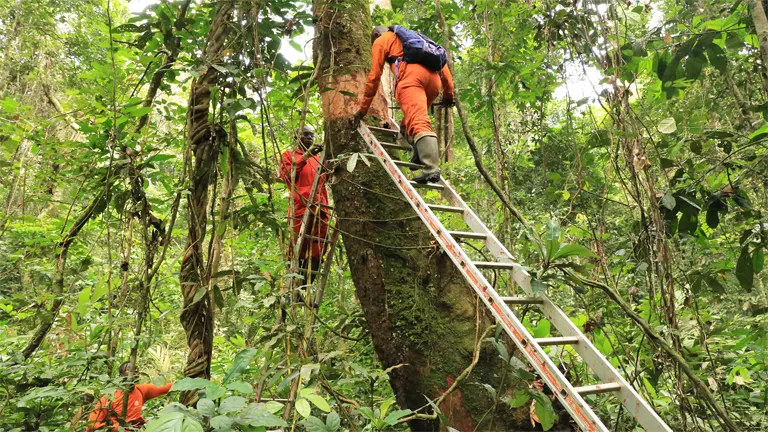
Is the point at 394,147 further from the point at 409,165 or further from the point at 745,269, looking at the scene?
the point at 745,269

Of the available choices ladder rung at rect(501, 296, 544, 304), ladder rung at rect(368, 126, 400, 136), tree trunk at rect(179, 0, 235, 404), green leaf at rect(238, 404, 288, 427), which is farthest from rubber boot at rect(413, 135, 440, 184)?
green leaf at rect(238, 404, 288, 427)

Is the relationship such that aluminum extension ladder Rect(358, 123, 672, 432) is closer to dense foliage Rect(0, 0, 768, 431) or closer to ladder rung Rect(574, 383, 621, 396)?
ladder rung Rect(574, 383, 621, 396)

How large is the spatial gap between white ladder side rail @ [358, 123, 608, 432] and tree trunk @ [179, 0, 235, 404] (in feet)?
3.07

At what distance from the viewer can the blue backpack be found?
3039 millimetres

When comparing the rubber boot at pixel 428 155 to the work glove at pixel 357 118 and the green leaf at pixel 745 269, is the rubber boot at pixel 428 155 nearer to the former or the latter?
the work glove at pixel 357 118

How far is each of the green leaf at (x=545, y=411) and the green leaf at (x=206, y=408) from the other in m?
1.27

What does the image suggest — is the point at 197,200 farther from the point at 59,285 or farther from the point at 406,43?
the point at 406,43

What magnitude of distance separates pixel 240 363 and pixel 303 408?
0.89 feet

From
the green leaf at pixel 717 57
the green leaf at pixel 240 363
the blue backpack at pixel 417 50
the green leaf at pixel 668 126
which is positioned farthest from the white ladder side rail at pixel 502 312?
the green leaf at pixel 717 57

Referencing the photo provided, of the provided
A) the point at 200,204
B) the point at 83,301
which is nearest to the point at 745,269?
the point at 200,204

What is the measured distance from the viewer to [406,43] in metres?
3.04

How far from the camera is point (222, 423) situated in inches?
43.9

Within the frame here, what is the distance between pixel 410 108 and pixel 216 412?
2.28 meters

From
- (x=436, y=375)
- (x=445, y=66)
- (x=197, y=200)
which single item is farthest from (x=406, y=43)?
(x=436, y=375)
